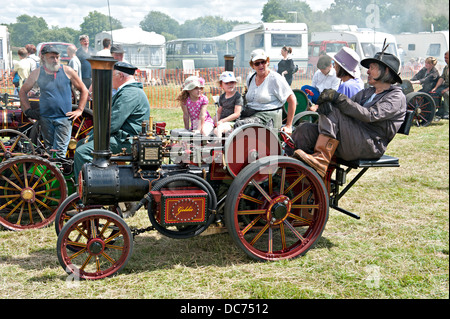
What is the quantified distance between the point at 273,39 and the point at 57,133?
59.6ft

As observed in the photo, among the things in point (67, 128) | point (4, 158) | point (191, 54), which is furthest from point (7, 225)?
point (191, 54)

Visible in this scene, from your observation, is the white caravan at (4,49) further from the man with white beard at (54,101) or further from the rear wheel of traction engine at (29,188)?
the rear wheel of traction engine at (29,188)

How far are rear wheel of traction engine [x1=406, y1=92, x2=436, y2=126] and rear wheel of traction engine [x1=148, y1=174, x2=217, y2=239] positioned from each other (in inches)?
314

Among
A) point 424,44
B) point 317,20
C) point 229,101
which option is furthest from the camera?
point 317,20

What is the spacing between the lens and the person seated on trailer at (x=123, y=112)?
439cm

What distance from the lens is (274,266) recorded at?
382 cm

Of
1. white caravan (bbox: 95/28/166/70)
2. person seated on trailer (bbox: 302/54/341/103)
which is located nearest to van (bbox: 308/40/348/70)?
white caravan (bbox: 95/28/166/70)

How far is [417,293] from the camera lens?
135 inches

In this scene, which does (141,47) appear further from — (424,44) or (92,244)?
(92,244)

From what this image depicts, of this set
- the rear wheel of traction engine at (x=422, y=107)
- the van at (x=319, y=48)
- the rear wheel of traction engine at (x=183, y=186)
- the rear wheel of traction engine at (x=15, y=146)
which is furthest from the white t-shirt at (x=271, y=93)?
the van at (x=319, y=48)

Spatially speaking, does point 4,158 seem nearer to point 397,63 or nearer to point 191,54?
point 397,63

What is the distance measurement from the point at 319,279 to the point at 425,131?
25.0 ft

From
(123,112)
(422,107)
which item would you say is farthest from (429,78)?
(123,112)

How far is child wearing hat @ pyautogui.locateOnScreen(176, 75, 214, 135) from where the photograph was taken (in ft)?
15.1
